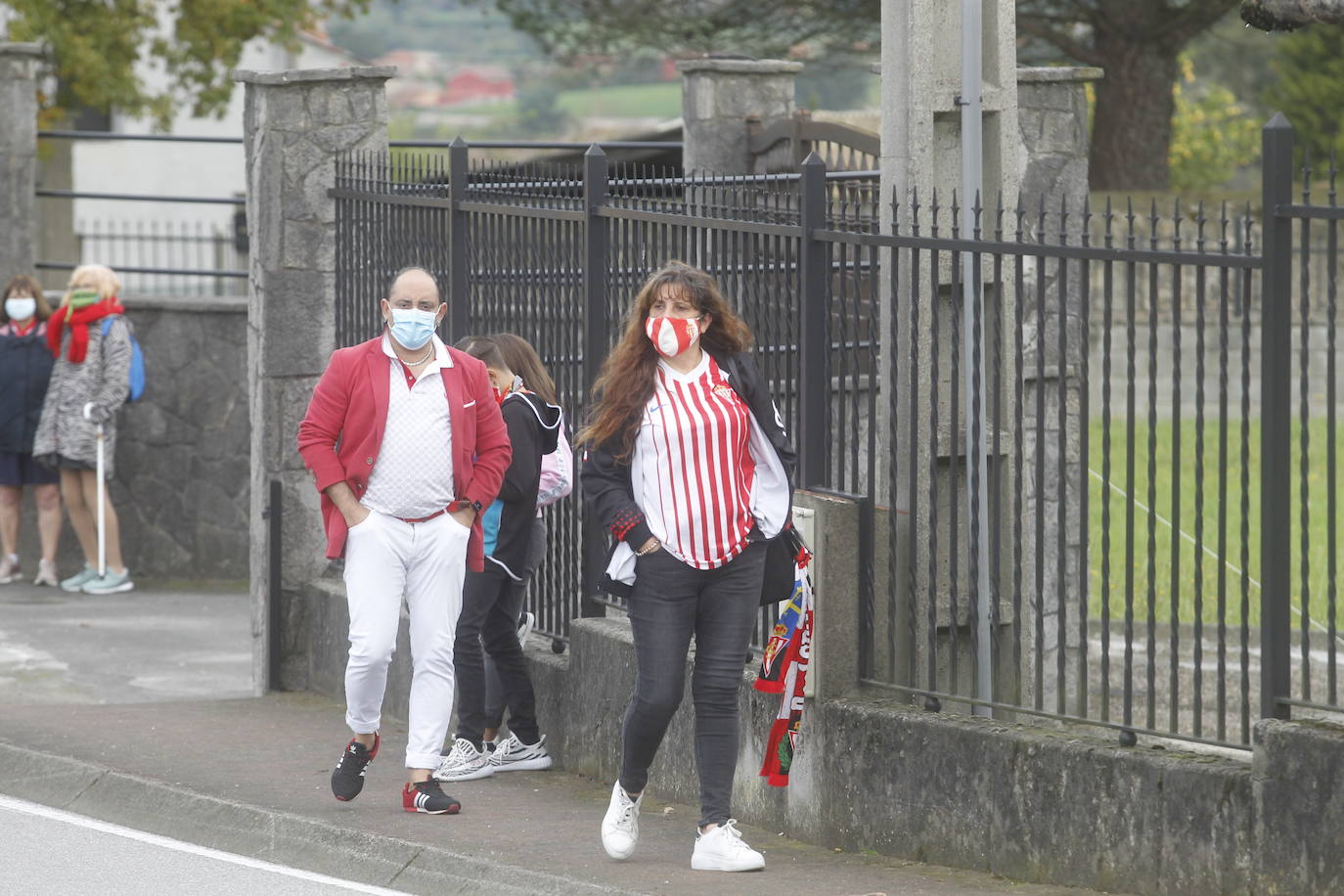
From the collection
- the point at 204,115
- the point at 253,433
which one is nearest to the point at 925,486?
the point at 253,433

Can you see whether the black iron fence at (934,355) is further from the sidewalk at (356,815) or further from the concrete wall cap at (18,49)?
the concrete wall cap at (18,49)

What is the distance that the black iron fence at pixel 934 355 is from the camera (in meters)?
5.64

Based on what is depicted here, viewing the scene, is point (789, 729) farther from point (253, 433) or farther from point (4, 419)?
point (4, 419)

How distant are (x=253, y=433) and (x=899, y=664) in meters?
4.50

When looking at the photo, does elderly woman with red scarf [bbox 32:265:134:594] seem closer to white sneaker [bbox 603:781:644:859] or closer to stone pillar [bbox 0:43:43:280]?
stone pillar [bbox 0:43:43:280]

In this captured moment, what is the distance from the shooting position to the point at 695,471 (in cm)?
613

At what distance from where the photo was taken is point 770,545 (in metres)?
6.31

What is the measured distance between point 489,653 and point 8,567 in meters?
6.74

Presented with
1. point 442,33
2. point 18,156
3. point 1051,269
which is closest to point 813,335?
point 1051,269

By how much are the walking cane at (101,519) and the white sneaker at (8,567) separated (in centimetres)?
57

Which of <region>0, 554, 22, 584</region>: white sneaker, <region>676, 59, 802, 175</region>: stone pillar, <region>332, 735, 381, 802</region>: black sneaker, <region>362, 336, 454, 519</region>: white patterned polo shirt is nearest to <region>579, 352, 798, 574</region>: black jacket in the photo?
<region>362, 336, 454, 519</region>: white patterned polo shirt

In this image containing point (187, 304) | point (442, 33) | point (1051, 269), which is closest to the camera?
point (1051, 269)

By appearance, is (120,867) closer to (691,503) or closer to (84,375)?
(691,503)

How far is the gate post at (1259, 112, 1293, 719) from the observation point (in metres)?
5.54
